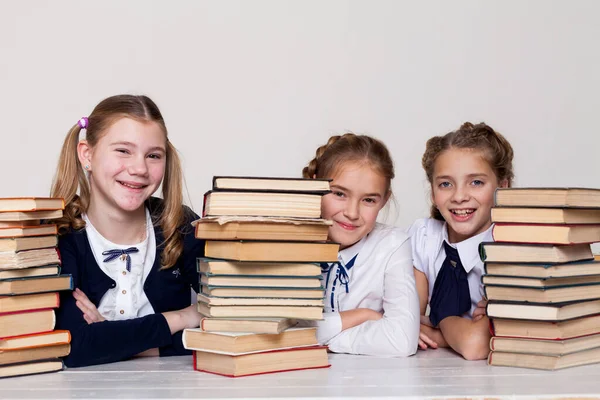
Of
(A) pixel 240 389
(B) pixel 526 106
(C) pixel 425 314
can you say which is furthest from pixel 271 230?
(B) pixel 526 106

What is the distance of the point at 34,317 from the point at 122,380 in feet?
1.21

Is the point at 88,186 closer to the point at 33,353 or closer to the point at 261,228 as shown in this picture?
the point at 33,353

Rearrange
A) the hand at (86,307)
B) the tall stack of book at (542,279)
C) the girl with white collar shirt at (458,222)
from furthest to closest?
the girl with white collar shirt at (458,222) < the hand at (86,307) < the tall stack of book at (542,279)

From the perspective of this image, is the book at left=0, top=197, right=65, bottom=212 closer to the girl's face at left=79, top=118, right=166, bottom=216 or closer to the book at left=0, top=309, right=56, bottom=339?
the book at left=0, top=309, right=56, bottom=339

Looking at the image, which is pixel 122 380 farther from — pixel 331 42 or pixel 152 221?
pixel 331 42

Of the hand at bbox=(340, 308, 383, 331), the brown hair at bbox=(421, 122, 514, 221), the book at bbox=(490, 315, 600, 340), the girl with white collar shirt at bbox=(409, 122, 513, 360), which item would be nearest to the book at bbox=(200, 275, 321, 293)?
the hand at bbox=(340, 308, 383, 331)

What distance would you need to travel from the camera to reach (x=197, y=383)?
2.47 m

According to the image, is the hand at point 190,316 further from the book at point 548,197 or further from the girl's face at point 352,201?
the book at point 548,197

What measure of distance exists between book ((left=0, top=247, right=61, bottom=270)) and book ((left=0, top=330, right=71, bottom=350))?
0.22 m

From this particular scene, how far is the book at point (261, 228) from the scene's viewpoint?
2551 mm

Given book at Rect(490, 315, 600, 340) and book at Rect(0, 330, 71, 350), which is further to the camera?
book at Rect(490, 315, 600, 340)

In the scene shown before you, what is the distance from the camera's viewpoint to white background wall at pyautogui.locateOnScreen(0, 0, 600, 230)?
4.86 metres

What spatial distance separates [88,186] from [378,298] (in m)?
1.21

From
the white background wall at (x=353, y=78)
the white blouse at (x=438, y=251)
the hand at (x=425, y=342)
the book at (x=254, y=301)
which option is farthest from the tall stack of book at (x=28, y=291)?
the white background wall at (x=353, y=78)
